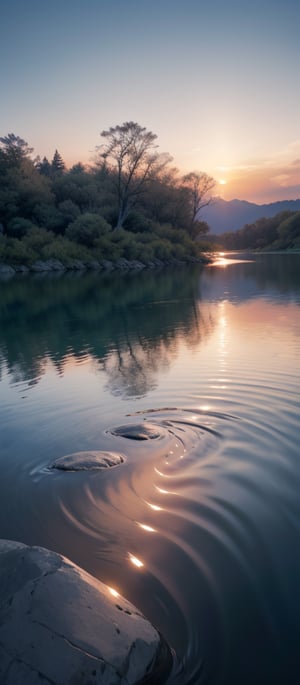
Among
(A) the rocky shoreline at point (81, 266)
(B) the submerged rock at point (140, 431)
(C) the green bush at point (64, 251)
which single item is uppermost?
(C) the green bush at point (64, 251)

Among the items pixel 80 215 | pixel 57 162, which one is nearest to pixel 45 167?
pixel 57 162

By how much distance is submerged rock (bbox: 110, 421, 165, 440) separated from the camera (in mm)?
5250

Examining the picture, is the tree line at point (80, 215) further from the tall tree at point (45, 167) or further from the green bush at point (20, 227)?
the tall tree at point (45, 167)

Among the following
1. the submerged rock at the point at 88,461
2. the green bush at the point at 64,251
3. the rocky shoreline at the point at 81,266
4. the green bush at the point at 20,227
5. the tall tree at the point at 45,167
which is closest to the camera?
the submerged rock at the point at 88,461

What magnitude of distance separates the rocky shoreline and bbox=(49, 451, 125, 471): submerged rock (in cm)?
3386

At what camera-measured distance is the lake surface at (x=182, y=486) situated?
2623mm

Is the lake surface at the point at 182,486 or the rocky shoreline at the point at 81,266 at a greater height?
the rocky shoreline at the point at 81,266

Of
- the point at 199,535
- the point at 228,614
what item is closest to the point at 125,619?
the point at 228,614

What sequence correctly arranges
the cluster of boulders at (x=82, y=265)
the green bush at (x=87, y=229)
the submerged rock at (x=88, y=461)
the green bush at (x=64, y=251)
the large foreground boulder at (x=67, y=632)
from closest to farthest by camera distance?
the large foreground boulder at (x=67, y=632), the submerged rock at (x=88, y=461), the cluster of boulders at (x=82, y=265), the green bush at (x=64, y=251), the green bush at (x=87, y=229)

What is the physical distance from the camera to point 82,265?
44.6 m

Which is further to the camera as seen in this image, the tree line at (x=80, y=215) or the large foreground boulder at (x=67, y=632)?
the tree line at (x=80, y=215)

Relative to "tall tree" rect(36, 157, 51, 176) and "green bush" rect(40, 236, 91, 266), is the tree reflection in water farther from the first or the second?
"tall tree" rect(36, 157, 51, 176)

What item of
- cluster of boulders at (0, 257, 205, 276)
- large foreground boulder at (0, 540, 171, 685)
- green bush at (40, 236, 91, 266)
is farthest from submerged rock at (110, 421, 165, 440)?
green bush at (40, 236, 91, 266)

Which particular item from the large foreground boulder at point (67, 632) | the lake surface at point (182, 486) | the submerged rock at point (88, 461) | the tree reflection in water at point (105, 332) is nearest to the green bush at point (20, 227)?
the tree reflection in water at point (105, 332)
